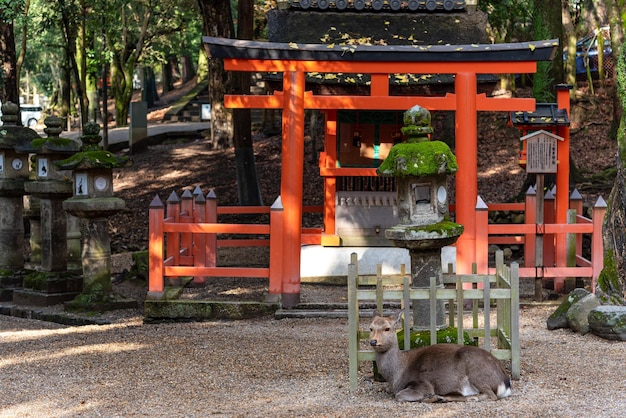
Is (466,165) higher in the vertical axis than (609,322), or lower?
higher

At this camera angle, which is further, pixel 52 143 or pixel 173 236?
pixel 52 143

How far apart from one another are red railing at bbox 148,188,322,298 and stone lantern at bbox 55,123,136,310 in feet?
2.99

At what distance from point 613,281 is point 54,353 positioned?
270 inches

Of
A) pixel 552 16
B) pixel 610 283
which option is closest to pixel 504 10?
pixel 552 16

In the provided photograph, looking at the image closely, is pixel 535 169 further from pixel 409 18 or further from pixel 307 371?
pixel 307 371

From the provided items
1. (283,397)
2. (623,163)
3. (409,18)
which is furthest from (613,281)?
(409,18)

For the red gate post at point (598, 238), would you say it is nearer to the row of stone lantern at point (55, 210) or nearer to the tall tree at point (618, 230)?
the tall tree at point (618, 230)

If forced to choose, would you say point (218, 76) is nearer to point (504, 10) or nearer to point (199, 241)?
point (504, 10)

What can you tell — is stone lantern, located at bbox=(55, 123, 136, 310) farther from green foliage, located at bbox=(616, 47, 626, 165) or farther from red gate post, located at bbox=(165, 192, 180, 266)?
green foliage, located at bbox=(616, 47, 626, 165)

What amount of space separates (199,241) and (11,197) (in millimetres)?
3314

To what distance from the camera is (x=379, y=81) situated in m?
13.2

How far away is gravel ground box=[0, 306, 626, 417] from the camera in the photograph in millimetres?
8133

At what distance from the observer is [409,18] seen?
617 inches

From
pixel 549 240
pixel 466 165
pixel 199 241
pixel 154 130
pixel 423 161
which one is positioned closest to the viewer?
pixel 423 161
